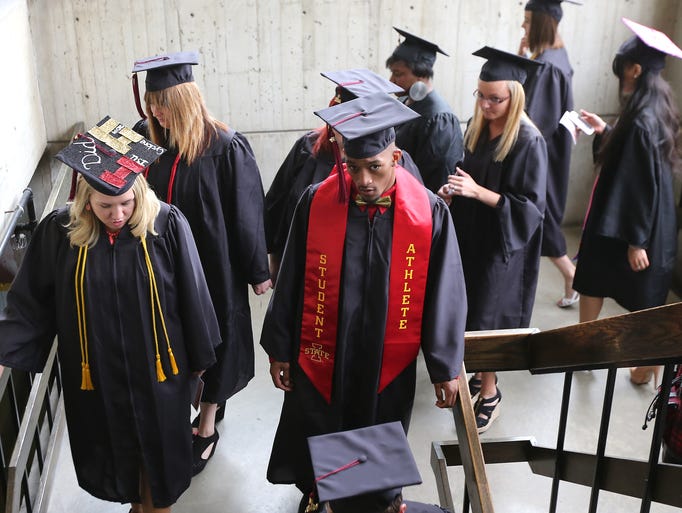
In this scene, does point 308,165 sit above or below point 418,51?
below

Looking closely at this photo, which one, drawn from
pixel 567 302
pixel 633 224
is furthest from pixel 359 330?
pixel 567 302

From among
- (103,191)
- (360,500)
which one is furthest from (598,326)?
(103,191)

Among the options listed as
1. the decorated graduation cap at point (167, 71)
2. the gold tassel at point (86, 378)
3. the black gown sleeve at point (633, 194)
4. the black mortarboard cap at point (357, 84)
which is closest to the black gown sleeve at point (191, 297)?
the gold tassel at point (86, 378)

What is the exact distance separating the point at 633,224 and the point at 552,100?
1245 millimetres

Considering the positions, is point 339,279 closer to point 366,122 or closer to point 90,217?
point 366,122

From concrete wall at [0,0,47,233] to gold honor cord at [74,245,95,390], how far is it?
4.80 ft

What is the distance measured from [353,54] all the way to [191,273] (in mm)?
3067

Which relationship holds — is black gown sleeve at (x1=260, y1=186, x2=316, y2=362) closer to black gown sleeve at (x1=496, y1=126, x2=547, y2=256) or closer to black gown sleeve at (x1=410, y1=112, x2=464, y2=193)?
black gown sleeve at (x1=496, y1=126, x2=547, y2=256)

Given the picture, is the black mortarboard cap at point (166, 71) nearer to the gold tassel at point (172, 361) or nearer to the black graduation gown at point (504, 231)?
the gold tassel at point (172, 361)

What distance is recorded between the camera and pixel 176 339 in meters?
2.75

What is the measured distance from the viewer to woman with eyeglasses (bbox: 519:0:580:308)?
4.79m

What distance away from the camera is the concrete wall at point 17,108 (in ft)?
13.1

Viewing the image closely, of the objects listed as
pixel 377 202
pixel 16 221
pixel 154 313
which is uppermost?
pixel 377 202

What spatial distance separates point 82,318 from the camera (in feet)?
8.55
